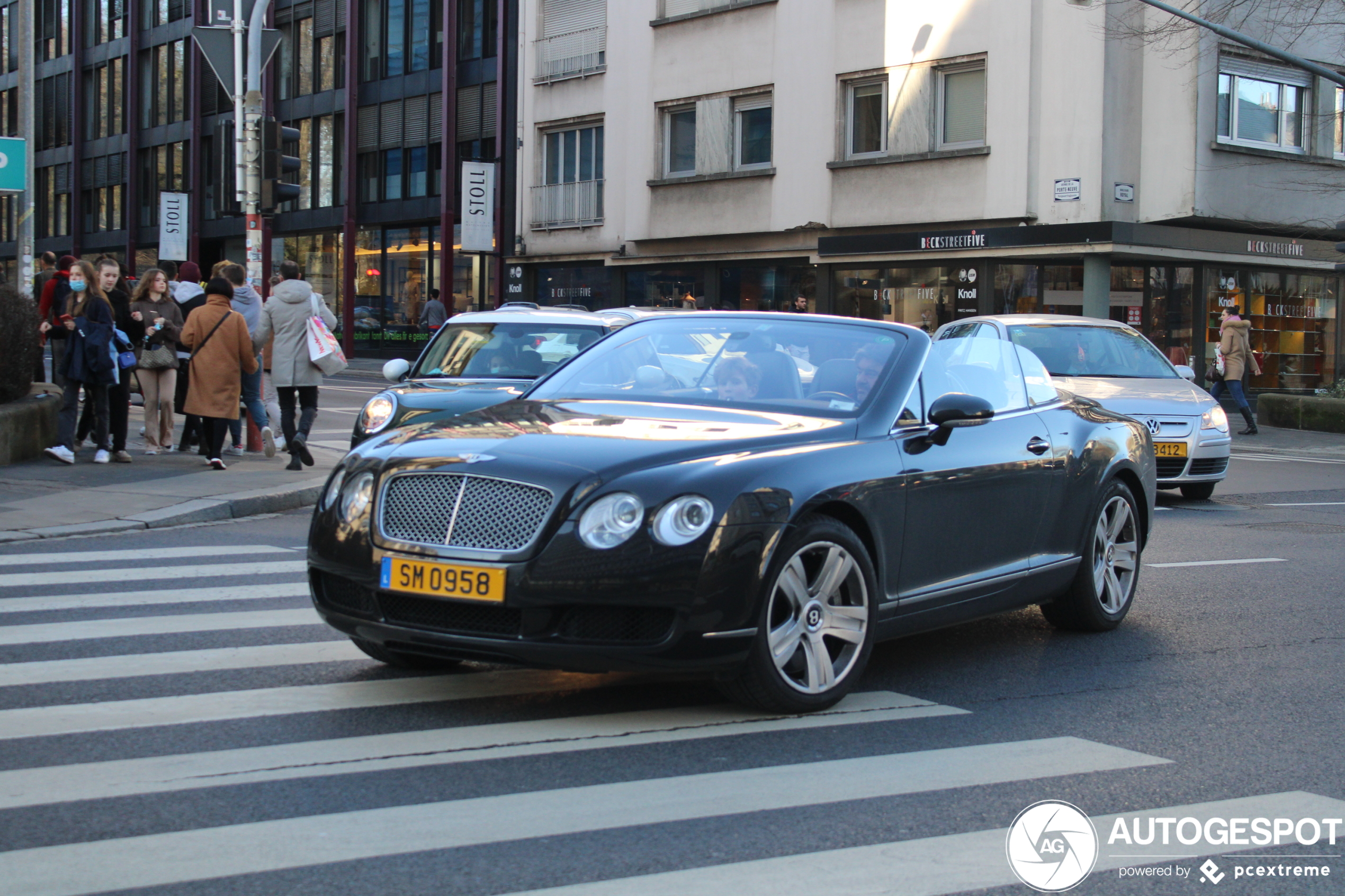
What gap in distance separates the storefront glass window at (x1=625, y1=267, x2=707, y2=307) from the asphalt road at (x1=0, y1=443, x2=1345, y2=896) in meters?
26.7

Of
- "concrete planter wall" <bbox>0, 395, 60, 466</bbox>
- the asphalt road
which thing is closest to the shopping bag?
"concrete planter wall" <bbox>0, 395, 60, 466</bbox>

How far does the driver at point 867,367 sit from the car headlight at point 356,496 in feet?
6.46

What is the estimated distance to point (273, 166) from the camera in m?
15.8

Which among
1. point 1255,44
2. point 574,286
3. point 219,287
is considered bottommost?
point 219,287

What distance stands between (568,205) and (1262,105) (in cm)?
1631

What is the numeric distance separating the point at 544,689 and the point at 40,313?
1194cm

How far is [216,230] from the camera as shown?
2029 inches

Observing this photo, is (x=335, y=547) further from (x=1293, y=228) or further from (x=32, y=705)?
(x=1293, y=228)

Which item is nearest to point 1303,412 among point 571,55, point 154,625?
point 571,55

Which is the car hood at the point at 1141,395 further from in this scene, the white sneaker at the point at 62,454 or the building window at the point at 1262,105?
the building window at the point at 1262,105

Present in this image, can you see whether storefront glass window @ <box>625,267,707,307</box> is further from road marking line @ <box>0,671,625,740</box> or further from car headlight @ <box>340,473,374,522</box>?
car headlight @ <box>340,473,374,522</box>

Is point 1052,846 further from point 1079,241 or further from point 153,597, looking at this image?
point 1079,241

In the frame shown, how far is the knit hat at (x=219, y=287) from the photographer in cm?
1333

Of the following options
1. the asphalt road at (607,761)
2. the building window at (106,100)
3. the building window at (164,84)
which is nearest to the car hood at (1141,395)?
the asphalt road at (607,761)
